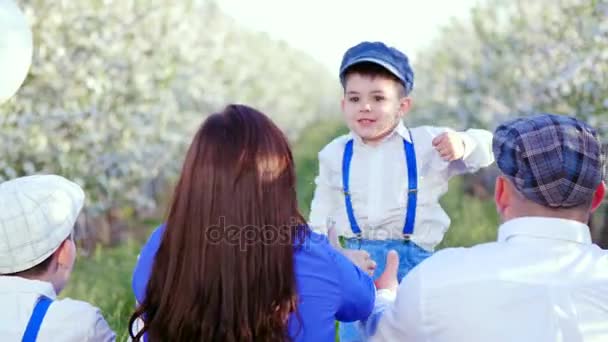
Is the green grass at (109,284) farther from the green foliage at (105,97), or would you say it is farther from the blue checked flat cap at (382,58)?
the blue checked flat cap at (382,58)

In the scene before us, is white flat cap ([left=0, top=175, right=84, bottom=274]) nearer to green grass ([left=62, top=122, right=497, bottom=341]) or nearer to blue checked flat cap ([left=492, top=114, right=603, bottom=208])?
blue checked flat cap ([left=492, top=114, right=603, bottom=208])

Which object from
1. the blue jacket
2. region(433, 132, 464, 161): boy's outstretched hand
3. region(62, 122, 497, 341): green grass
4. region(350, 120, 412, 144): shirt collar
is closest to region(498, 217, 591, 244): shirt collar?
the blue jacket

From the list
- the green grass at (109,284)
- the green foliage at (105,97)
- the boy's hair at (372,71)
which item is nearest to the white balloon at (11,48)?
the green grass at (109,284)

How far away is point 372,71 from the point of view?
296cm

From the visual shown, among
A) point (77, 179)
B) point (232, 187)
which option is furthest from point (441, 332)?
point (77, 179)

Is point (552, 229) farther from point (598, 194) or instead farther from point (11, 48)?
point (11, 48)

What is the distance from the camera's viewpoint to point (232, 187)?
6.09 feet

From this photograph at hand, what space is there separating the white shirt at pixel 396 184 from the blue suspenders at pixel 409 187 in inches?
0.7

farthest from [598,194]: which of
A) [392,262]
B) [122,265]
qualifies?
[122,265]

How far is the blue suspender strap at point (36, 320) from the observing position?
6.56 feet

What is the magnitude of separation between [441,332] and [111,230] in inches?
335

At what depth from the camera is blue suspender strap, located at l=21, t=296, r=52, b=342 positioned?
2.00 m

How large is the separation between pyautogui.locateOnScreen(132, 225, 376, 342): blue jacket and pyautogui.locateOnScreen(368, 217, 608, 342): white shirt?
23 centimetres

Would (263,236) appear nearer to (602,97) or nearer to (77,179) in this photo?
(602,97)
